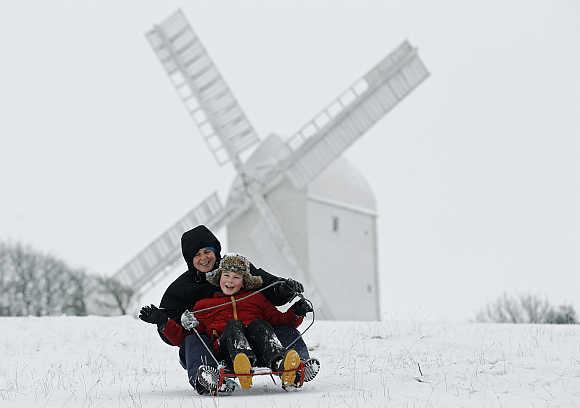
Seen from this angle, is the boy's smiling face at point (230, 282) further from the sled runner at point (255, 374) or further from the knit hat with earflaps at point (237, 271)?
the sled runner at point (255, 374)

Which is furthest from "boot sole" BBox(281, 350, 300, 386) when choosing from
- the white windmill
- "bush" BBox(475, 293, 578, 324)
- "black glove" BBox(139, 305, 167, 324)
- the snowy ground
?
"bush" BBox(475, 293, 578, 324)

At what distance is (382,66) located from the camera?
74.1 feet

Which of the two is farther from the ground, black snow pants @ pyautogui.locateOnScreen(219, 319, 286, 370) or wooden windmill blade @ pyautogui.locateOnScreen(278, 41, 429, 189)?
wooden windmill blade @ pyautogui.locateOnScreen(278, 41, 429, 189)

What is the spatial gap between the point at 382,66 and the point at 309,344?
14213 mm

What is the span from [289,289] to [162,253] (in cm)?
1775

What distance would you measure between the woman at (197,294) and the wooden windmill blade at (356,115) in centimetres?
1463

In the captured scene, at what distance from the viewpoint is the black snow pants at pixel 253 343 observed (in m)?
5.62

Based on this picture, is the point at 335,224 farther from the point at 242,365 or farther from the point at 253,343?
the point at 242,365

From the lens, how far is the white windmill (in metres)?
21.0

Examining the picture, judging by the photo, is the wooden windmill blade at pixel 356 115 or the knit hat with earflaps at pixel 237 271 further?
the wooden windmill blade at pixel 356 115

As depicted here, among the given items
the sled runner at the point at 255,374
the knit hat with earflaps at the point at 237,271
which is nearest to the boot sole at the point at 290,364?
the sled runner at the point at 255,374

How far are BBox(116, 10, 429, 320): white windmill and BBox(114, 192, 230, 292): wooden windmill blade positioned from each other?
3cm

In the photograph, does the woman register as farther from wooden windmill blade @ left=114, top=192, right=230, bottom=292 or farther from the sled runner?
wooden windmill blade @ left=114, top=192, right=230, bottom=292

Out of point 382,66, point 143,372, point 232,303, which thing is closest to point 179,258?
point 382,66
